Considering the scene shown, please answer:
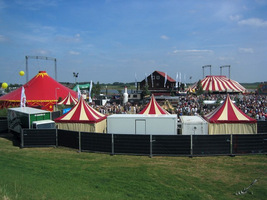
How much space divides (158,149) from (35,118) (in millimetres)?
7440

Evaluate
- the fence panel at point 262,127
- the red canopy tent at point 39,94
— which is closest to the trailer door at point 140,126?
the fence panel at point 262,127

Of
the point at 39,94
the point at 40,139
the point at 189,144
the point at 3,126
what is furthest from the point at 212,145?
the point at 39,94

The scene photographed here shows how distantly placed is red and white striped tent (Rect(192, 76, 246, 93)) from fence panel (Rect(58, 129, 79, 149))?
52.9 m

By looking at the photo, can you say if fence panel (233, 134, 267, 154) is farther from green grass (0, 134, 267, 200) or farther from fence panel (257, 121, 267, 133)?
fence panel (257, 121, 267, 133)

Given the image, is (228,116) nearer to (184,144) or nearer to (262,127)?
(262,127)

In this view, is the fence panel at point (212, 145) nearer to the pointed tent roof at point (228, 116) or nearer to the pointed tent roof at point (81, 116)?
the pointed tent roof at point (228, 116)

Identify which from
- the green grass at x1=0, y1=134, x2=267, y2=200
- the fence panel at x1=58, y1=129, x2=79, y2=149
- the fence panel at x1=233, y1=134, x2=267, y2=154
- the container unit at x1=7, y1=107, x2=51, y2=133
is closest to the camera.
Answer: the green grass at x1=0, y1=134, x2=267, y2=200

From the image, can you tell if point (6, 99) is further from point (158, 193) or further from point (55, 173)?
point (158, 193)

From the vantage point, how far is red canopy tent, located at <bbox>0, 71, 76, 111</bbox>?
27.1 m

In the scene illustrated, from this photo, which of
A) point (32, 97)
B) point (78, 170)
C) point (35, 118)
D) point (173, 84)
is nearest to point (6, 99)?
point (32, 97)

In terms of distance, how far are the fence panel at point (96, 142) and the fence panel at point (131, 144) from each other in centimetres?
34

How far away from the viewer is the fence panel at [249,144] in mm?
9930

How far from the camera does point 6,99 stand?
27.4m

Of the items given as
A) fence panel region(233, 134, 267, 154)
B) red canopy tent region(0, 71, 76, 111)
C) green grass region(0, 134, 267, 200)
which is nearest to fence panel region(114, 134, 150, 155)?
green grass region(0, 134, 267, 200)
